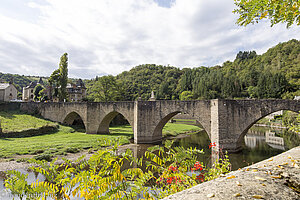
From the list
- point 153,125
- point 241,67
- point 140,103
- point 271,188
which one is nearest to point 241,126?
point 153,125

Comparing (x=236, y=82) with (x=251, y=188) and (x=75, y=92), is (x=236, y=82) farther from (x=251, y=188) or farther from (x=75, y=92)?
(x=251, y=188)

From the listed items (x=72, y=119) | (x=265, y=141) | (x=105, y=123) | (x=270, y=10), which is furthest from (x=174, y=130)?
(x=270, y=10)

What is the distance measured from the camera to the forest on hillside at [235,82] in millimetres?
43625

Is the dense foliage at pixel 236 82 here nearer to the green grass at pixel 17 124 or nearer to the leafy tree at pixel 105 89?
the leafy tree at pixel 105 89

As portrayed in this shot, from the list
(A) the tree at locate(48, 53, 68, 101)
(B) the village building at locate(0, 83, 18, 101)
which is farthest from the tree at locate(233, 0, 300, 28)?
(B) the village building at locate(0, 83, 18, 101)

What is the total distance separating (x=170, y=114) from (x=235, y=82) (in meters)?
51.4

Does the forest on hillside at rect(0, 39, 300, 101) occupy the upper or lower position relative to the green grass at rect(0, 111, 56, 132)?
upper

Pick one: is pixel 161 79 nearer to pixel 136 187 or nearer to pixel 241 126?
pixel 241 126

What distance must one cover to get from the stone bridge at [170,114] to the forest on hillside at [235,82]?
10931 mm

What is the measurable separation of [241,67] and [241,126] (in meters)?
74.0

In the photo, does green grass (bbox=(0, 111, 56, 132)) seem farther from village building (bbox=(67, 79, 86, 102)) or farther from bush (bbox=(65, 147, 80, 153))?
village building (bbox=(67, 79, 86, 102))

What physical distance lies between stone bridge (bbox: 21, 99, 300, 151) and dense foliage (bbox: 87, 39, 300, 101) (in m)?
11.1

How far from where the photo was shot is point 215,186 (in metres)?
2.32

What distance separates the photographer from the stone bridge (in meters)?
16.0
